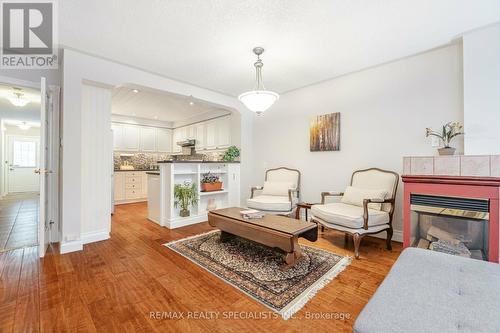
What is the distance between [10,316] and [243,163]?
3.86 meters

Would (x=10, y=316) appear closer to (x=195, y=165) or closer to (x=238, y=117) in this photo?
(x=195, y=165)

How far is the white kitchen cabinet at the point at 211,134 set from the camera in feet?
19.7

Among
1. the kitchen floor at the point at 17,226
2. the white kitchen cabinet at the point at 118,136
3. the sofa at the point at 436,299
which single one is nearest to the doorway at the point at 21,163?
the kitchen floor at the point at 17,226

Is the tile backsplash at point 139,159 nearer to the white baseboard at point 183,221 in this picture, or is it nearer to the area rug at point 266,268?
the white baseboard at point 183,221

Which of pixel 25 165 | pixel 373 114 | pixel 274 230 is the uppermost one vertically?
pixel 373 114

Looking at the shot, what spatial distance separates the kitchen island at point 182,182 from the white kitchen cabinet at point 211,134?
5.11 feet

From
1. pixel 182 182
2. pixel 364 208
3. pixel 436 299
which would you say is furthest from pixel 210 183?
pixel 436 299

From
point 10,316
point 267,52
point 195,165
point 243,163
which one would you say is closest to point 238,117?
point 243,163

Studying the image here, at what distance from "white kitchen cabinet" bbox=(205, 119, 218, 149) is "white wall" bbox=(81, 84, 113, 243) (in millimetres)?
3011

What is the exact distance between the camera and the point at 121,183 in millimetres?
6074

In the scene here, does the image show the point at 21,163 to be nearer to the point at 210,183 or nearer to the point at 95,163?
the point at 95,163

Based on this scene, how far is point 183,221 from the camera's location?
3.90 meters

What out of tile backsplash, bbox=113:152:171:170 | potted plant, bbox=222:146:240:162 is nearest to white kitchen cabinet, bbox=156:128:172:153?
tile backsplash, bbox=113:152:171:170

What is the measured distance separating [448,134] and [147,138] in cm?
709
